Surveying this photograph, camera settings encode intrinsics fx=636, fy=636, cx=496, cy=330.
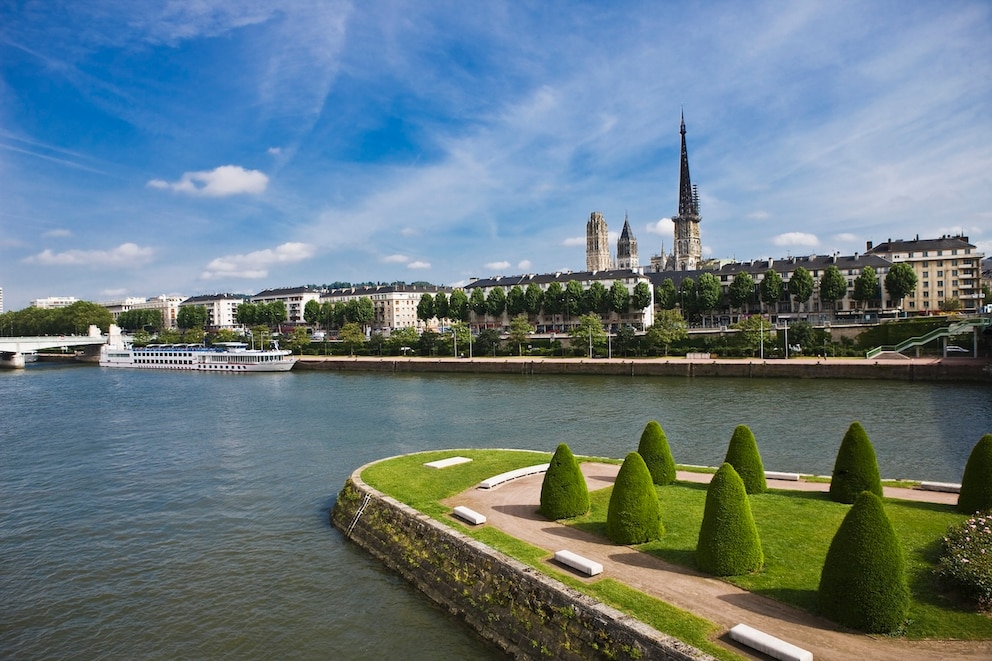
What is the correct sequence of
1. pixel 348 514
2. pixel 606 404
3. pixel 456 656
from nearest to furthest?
pixel 456 656 → pixel 348 514 → pixel 606 404

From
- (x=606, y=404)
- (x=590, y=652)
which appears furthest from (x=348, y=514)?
(x=606, y=404)

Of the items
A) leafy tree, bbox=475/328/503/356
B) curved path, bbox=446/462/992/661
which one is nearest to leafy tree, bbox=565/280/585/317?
leafy tree, bbox=475/328/503/356

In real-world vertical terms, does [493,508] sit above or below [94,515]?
above

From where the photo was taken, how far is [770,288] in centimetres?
12181

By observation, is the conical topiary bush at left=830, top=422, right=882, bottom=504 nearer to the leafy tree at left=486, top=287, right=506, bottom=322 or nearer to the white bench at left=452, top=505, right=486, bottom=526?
the white bench at left=452, top=505, right=486, bottom=526

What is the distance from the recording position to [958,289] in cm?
12506

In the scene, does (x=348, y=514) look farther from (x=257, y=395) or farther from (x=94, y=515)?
(x=257, y=395)

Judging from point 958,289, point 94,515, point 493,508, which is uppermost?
point 958,289

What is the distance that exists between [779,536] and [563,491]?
20.5ft

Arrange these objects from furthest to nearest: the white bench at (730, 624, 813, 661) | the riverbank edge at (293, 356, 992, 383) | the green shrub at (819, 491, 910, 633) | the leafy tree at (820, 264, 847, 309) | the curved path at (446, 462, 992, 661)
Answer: the leafy tree at (820, 264, 847, 309)
the riverbank edge at (293, 356, 992, 383)
the green shrub at (819, 491, 910, 633)
the curved path at (446, 462, 992, 661)
the white bench at (730, 624, 813, 661)

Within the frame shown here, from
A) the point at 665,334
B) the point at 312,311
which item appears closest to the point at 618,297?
the point at 665,334

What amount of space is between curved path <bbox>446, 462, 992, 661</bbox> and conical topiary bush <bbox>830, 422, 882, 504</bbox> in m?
1.95

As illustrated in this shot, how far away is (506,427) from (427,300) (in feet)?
366

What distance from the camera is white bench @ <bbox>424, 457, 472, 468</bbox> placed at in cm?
2777
